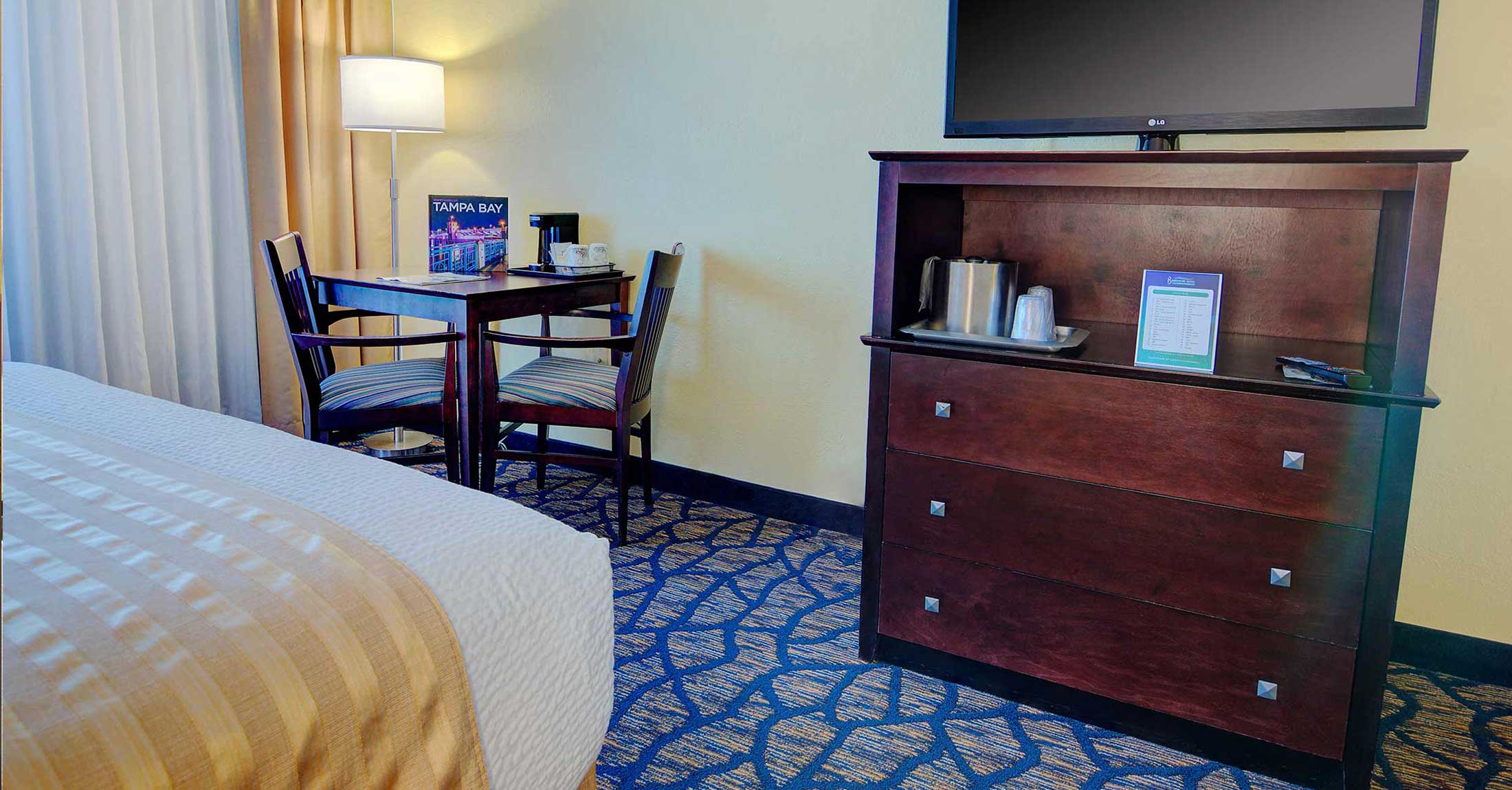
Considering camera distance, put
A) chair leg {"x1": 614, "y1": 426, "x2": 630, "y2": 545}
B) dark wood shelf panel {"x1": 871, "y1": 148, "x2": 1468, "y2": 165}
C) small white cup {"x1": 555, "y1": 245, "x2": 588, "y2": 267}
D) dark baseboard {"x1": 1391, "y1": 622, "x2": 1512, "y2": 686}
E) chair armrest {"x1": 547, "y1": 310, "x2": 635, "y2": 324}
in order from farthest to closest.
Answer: chair armrest {"x1": 547, "y1": 310, "x2": 635, "y2": 324}
small white cup {"x1": 555, "y1": 245, "x2": 588, "y2": 267}
chair leg {"x1": 614, "y1": 426, "x2": 630, "y2": 545}
dark baseboard {"x1": 1391, "y1": 622, "x2": 1512, "y2": 686}
dark wood shelf panel {"x1": 871, "y1": 148, "x2": 1468, "y2": 165}

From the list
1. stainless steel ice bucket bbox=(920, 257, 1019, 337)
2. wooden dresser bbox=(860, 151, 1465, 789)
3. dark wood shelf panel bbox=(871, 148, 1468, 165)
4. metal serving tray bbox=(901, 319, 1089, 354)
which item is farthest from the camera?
stainless steel ice bucket bbox=(920, 257, 1019, 337)

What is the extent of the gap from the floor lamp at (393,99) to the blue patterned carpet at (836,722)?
1548 millimetres

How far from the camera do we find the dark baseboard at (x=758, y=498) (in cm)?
338

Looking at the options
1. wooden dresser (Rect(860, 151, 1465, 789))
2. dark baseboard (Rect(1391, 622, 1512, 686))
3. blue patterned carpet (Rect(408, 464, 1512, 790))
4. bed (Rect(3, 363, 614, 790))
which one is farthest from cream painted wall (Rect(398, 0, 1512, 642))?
bed (Rect(3, 363, 614, 790))

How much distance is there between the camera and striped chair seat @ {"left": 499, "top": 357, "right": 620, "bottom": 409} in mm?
3119

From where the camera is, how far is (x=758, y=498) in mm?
3553

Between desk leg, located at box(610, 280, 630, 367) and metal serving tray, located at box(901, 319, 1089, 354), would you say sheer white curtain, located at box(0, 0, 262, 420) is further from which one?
metal serving tray, located at box(901, 319, 1089, 354)

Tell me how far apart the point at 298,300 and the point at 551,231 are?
2.99ft

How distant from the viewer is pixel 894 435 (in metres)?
2.36

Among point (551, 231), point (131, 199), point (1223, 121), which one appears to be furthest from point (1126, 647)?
point (131, 199)

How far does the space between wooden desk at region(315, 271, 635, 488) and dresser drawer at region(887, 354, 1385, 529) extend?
1363 millimetres

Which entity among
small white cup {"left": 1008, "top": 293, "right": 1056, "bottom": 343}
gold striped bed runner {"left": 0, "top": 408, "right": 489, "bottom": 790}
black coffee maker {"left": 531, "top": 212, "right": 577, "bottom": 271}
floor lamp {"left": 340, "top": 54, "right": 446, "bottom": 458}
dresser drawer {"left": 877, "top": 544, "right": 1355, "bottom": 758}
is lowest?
dresser drawer {"left": 877, "top": 544, "right": 1355, "bottom": 758}

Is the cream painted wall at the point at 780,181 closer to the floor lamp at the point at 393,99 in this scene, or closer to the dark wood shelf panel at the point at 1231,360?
the floor lamp at the point at 393,99

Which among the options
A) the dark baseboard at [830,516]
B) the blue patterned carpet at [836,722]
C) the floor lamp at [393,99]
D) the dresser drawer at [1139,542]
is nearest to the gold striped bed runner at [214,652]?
the blue patterned carpet at [836,722]
